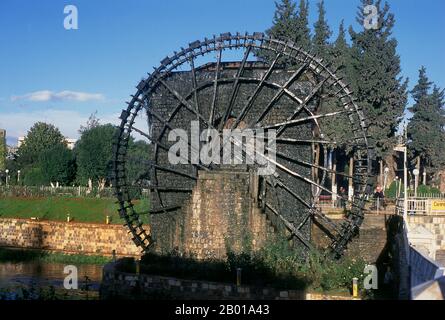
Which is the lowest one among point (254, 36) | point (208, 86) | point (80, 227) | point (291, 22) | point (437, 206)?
point (80, 227)

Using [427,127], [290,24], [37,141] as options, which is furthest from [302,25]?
[37,141]

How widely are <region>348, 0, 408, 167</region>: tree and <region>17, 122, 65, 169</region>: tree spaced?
34.8 m

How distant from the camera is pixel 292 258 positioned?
52.5 feet

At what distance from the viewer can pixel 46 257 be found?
92.4 ft

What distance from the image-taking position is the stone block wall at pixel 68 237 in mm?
27500

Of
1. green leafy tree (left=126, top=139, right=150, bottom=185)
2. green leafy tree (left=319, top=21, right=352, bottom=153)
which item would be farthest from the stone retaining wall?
green leafy tree (left=319, top=21, right=352, bottom=153)

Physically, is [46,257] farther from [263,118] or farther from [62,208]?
[263,118]

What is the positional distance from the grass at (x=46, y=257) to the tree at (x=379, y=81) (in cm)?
1510

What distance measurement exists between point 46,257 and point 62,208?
6185 millimetres

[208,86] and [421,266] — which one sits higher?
[208,86]

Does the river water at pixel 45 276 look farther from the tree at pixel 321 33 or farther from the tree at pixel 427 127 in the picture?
the tree at pixel 427 127
